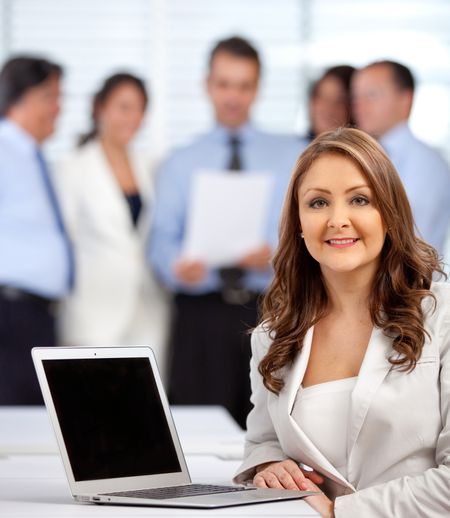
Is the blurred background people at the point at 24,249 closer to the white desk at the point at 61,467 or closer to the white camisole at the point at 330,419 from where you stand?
the white desk at the point at 61,467

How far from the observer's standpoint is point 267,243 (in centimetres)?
549

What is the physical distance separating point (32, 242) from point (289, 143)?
4.53 feet

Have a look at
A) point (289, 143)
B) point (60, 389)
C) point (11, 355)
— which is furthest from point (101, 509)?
point (289, 143)

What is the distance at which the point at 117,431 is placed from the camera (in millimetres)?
2150

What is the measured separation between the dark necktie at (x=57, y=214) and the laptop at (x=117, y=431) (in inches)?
130

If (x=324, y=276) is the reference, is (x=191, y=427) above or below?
below

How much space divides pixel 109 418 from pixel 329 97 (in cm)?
357

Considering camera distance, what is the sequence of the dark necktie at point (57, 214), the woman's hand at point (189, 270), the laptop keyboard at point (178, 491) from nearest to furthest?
the laptop keyboard at point (178, 491) → the woman's hand at point (189, 270) → the dark necktie at point (57, 214)

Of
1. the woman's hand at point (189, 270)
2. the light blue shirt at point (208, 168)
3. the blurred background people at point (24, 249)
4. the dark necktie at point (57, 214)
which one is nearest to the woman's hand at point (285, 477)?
the woman's hand at point (189, 270)

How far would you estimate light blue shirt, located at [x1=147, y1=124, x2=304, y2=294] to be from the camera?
5.46 meters

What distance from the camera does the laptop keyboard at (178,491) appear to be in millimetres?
2031

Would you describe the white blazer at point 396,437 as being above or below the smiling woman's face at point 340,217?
below

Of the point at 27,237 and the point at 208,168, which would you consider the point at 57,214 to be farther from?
the point at 208,168

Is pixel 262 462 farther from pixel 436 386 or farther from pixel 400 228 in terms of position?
pixel 400 228
